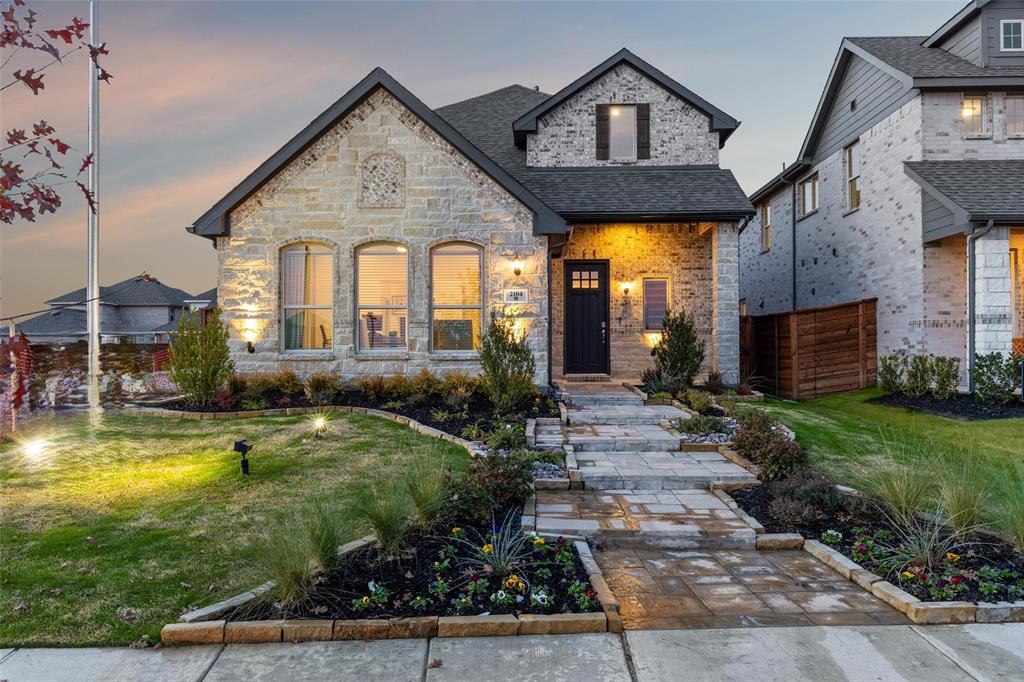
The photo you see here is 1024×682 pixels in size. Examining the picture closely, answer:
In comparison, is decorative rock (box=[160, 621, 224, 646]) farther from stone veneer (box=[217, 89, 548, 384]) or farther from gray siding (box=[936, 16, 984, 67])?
gray siding (box=[936, 16, 984, 67])

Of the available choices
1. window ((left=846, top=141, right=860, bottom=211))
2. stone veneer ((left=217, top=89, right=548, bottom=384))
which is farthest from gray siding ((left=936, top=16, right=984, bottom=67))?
stone veneer ((left=217, top=89, right=548, bottom=384))

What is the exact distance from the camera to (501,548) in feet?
13.3

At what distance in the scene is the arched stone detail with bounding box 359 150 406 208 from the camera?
11773 mm

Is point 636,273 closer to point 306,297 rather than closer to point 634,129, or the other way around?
point 634,129

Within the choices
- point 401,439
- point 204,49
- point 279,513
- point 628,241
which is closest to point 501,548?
point 279,513

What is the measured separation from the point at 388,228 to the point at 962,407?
11.4m

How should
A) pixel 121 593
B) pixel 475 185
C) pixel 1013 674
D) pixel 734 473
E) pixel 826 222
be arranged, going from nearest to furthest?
pixel 1013 674 → pixel 121 593 → pixel 734 473 → pixel 475 185 → pixel 826 222

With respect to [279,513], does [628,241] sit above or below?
above

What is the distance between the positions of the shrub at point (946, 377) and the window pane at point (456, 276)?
9.41 metres

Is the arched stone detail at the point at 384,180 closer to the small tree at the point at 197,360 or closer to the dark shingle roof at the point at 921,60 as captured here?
the small tree at the point at 197,360

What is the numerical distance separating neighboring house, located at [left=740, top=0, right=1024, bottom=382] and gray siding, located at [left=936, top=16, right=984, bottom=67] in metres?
0.04

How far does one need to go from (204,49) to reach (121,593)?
11784 millimetres

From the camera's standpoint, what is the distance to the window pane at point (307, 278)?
1203 cm

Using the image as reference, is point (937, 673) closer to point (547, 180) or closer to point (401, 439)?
point (401, 439)
